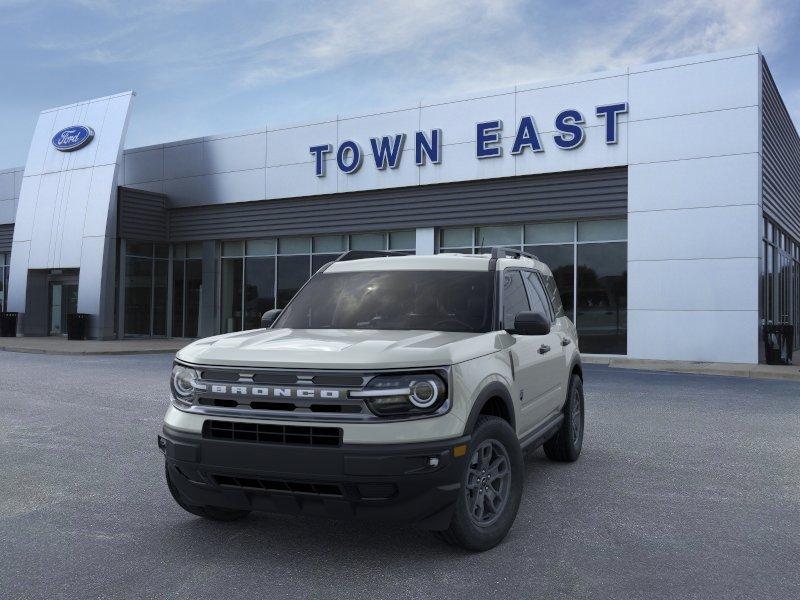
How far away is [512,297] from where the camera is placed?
5.65 meters

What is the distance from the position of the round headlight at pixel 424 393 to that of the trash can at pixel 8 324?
1096 inches

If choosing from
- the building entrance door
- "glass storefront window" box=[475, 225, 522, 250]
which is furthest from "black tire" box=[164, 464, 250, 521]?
the building entrance door

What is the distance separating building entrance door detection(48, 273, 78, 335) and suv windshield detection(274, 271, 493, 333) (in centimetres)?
2630

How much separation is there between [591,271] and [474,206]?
3874mm

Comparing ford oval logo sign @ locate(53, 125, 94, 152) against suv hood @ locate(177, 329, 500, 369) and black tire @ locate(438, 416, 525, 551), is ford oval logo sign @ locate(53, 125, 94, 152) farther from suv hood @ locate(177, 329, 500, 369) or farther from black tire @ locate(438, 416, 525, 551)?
black tire @ locate(438, 416, 525, 551)

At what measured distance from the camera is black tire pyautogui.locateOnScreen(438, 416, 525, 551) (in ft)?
14.0

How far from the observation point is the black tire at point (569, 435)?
22.2 feet

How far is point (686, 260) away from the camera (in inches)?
724

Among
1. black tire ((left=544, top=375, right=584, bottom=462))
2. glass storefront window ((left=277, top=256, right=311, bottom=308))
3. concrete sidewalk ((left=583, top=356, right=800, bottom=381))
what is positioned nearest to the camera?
black tire ((left=544, top=375, right=584, bottom=462))

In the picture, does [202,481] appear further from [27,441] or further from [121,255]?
[121,255]

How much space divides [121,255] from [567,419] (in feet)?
75.9

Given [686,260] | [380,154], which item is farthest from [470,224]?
[686,260]

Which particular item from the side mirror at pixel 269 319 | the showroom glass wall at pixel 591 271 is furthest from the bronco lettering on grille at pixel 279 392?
the showroom glass wall at pixel 591 271

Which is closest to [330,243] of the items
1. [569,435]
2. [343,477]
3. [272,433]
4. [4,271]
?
[4,271]
